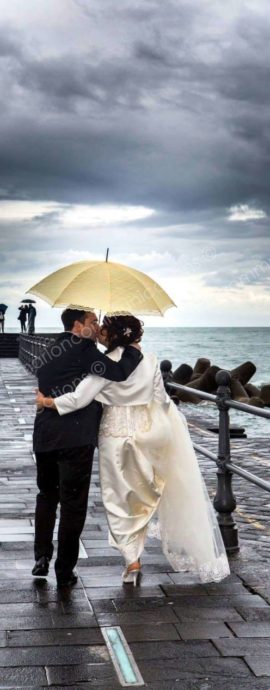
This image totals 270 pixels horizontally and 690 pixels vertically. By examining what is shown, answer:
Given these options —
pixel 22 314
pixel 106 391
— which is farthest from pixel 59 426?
pixel 22 314

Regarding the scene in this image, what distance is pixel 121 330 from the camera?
5.73 meters

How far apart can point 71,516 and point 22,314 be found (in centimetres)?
5215

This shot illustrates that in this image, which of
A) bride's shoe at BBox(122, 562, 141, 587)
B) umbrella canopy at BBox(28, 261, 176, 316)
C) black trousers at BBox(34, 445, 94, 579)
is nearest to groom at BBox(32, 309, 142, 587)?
black trousers at BBox(34, 445, 94, 579)

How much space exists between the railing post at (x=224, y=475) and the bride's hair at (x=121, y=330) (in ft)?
3.67

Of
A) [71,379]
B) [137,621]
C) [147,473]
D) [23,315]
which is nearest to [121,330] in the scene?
[71,379]

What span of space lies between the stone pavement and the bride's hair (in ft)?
4.39

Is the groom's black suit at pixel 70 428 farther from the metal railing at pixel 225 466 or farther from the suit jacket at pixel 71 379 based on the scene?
the metal railing at pixel 225 466

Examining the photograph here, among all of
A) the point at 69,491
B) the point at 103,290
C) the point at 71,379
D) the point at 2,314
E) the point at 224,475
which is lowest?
the point at 2,314

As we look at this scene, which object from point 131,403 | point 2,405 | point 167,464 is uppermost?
point 131,403

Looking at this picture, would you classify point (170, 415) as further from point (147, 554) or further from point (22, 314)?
point (22, 314)

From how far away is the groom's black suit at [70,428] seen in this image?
5.62 m

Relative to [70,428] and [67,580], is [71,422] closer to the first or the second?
[70,428]

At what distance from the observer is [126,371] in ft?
18.5

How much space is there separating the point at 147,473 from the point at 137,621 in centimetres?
102
